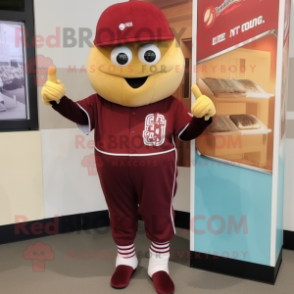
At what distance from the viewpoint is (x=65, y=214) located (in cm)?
249

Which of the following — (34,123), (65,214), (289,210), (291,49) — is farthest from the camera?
(65,214)

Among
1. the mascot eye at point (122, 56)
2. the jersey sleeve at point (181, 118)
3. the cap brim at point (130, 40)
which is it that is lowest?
the jersey sleeve at point (181, 118)

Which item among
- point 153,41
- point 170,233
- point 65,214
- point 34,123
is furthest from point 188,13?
point 65,214

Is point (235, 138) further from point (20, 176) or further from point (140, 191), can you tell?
point (20, 176)

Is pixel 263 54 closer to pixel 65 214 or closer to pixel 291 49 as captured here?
pixel 291 49

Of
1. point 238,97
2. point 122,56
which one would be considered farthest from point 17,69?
point 238,97

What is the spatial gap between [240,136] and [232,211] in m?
0.42

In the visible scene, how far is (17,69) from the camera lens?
2.26 m

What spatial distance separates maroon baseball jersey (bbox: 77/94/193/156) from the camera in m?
1.65

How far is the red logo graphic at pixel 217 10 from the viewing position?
1.65 metres

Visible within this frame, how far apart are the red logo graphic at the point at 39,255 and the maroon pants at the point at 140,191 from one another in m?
0.55

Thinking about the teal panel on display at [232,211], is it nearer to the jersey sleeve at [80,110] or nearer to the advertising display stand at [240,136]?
the advertising display stand at [240,136]

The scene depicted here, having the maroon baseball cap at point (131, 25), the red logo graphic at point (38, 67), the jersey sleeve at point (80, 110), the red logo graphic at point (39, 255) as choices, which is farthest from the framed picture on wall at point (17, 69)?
the maroon baseball cap at point (131, 25)

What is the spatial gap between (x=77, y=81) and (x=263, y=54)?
4.41ft
